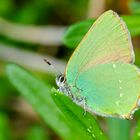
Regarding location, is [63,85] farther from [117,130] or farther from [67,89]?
[117,130]

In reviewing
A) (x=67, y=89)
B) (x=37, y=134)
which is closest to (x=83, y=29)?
(x=67, y=89)

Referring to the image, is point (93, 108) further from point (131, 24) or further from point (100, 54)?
point (131, 24)

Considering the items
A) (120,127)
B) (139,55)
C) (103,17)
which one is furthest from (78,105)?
(139,55)

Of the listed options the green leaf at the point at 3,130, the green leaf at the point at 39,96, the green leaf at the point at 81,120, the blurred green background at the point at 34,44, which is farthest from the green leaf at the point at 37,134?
the green leaf at the point at 81,120

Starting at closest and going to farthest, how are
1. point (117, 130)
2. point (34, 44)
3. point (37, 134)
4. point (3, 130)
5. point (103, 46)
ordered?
point (103, 46) → point (117, 130) → point (3, 130) → point (37, 134) → point (34, 44)

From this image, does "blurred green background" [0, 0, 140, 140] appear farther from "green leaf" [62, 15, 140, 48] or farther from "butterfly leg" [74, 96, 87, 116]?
"butterfly leg" [74, 96, 87, 116]

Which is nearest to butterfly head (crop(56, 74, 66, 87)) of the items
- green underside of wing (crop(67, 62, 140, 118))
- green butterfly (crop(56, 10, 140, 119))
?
green butterfly (crop(56, 10, 140, 119))
